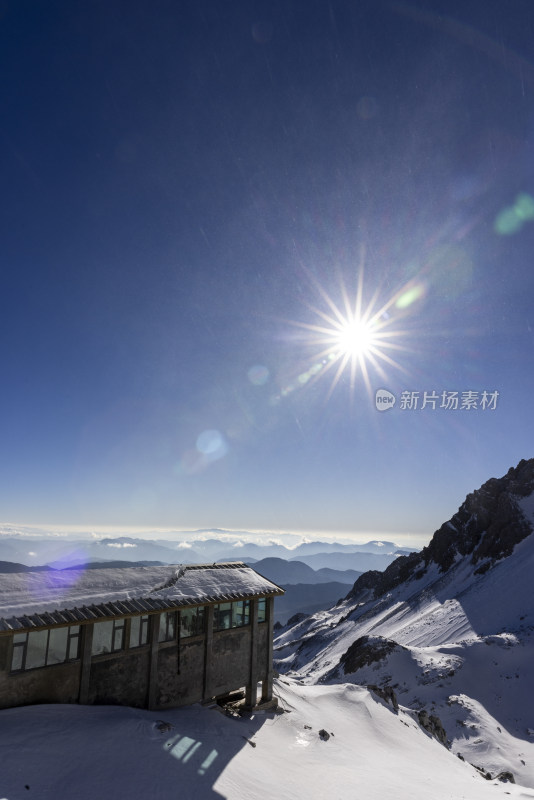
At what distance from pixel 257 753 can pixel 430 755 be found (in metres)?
12.3

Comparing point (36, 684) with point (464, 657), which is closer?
point (36, 684)

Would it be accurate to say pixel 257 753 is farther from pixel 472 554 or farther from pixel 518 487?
pixel 518 487

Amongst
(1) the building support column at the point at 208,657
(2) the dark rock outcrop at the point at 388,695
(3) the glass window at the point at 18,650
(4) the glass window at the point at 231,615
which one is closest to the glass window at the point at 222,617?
(4) the glass window at the point at 231,615

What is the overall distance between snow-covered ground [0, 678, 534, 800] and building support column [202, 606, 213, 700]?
0.75 meters

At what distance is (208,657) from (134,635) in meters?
3.93

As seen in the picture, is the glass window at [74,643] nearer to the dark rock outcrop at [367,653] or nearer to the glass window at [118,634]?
the glass window at [118,634]

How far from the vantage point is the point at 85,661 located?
49.2ft

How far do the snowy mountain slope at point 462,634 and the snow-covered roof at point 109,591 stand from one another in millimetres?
23103

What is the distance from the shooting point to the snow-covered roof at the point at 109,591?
1379 centimetres

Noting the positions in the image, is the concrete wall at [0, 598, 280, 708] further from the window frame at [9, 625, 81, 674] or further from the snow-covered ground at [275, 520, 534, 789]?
the snow-covered ground at [275, 520, 534, 789]

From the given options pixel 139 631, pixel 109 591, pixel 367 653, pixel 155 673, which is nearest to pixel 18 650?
pixel 109 591

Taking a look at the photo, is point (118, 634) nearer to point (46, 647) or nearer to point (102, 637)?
point (102, 637)

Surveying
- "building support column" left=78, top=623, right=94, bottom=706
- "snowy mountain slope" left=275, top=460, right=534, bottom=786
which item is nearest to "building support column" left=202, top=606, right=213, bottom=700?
"building support column" left=78, top=623, right=94, bottom=706

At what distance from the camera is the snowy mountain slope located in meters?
34.9
